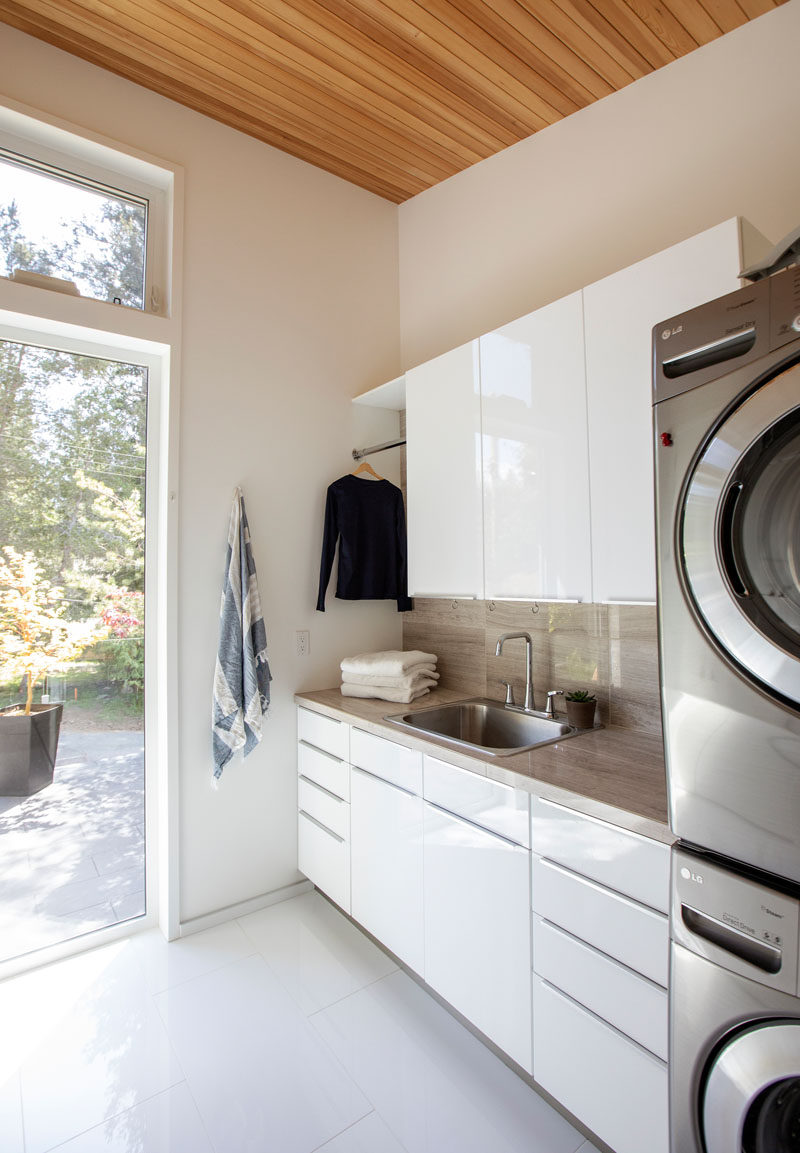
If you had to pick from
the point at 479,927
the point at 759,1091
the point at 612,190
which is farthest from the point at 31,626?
the point at 612,190

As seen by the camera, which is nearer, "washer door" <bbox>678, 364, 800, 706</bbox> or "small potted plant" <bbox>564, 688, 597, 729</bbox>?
"washer door" <bbox>678, 364, 800, 706</bbox>

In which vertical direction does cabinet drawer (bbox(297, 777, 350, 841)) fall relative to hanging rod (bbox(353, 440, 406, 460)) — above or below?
below

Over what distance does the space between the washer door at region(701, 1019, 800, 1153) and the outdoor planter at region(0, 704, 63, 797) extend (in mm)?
2076

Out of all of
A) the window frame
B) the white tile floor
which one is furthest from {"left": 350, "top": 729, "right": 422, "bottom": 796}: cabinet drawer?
the window frame

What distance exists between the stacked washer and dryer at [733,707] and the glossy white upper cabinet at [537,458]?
641 millimetres

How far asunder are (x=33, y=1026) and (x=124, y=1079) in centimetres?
41

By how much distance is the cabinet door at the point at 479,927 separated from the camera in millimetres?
1487

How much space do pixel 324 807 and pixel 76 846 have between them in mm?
892

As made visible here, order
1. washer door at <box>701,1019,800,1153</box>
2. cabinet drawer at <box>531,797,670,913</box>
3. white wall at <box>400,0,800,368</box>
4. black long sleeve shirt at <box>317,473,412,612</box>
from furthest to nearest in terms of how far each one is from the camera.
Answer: black long sleeve shirt at <box>317,473,412,612</box> < white wall at <box>400,0,800,368</box> < cabinet drawer at <box>531,797,670,913</box> < washer door at <box>701,1019,800,1153</box>

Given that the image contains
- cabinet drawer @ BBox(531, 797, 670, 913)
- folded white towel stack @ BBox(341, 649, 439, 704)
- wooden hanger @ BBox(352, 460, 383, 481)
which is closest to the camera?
cabinet drawer @ BBox(531, 797, 670, 913)

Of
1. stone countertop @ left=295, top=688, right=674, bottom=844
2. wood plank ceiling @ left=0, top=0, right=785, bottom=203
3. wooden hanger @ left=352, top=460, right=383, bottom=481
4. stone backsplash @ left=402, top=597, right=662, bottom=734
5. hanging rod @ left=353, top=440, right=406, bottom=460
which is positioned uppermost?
wood plank ceiling @ left=0, top=0, right=785, bottom=203

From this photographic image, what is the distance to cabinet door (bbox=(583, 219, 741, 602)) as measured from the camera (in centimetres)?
149

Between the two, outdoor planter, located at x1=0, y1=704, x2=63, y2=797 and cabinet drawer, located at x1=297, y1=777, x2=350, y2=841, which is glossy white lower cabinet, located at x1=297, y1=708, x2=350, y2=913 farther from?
outdoor planter, located at x1=0, y1=704, x2=63, y2=797

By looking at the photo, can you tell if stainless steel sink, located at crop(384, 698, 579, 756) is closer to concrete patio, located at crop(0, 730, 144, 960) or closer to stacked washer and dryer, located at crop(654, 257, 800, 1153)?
stacked washer and dryer, located at crop(654, 257, 800, 1153)
